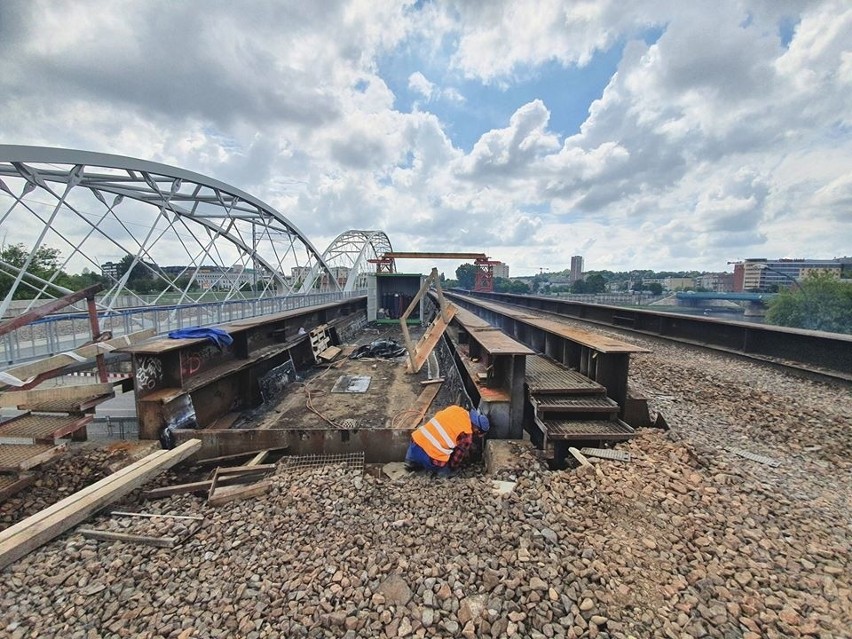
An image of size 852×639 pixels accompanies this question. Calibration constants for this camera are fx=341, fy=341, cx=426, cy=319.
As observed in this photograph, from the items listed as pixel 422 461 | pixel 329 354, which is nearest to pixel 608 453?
pixel 422 461

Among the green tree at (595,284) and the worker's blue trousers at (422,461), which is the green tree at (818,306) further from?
the green tree at (595,284)

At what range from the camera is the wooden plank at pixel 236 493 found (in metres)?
4.51

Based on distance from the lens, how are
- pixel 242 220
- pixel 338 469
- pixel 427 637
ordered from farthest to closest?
pixel 242 220, pixel 338 469, pixel 427 637

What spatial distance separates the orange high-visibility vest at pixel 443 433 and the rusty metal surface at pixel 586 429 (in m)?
1.26

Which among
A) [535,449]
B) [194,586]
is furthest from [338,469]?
[535,449]

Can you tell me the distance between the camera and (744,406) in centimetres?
627

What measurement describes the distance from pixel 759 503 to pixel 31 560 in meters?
7.37

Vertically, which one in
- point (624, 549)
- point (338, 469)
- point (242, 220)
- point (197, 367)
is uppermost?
point (242, 220)

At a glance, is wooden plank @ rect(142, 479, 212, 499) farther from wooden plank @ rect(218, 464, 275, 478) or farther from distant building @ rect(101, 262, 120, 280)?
distant building @ rect(101, 262, 120, 280)

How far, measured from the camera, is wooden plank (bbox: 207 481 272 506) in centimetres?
451

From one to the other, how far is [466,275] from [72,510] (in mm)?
142319

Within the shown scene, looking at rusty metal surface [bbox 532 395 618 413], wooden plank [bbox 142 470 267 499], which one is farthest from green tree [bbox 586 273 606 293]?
wooden plank [bbox 142 470 267 499]

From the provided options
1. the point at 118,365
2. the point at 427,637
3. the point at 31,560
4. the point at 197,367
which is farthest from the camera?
the point at 118,365

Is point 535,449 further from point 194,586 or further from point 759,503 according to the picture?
point 194,586
